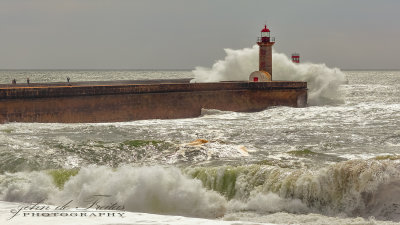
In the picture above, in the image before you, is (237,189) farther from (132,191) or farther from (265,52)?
(265,52)

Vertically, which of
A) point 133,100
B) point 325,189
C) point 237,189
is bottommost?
point 237,189

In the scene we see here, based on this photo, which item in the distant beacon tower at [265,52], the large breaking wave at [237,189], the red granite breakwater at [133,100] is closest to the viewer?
the large breaking wave at [237,189]

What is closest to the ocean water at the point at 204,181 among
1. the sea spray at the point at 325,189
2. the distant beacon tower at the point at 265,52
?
the sea spray at the point at 325,189

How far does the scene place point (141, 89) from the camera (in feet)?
68.5

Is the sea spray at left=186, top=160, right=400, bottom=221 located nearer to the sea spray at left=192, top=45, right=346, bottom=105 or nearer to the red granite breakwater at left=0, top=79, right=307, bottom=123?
the red granite breakwater at left=0, top=79, right=307, bottom=123

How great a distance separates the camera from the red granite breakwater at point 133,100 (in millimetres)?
17609

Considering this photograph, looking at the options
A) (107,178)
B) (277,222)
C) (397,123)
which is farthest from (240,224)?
(397,123)

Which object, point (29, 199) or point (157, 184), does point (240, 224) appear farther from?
point (29, 199)

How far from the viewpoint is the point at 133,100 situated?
67.1ft

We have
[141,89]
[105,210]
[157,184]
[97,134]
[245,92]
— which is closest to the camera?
[105,210]

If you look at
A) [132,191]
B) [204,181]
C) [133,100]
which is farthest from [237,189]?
[133,100]

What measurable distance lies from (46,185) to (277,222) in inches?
133

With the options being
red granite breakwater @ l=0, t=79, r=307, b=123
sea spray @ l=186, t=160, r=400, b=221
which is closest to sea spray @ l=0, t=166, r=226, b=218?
sea spray @ l=186, t=160, r=400, b=221

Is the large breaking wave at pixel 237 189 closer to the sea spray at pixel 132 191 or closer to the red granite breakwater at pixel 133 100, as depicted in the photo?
the sea spray at pixel 132 191
